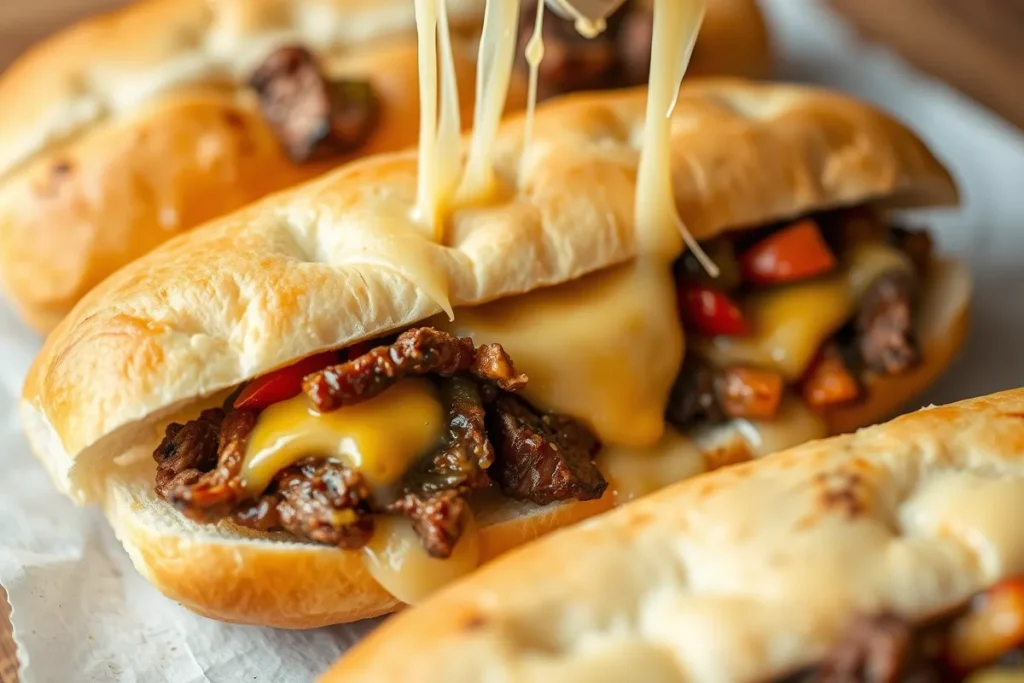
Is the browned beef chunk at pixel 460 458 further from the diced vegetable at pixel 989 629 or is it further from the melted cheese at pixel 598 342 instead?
the diced vegetable at pixel 989 629

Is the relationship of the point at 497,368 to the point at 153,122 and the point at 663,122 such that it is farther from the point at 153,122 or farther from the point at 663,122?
the point at 153,122

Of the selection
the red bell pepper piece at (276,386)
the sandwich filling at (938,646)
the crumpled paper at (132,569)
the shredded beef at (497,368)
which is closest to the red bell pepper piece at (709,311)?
the shredded beef at (497,368)

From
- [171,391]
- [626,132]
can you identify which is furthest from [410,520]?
[626,132]

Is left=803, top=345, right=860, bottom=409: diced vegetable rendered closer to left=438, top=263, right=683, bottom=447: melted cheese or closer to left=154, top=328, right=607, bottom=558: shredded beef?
left=438, top=263, right=683, bottom=447: melted cheese

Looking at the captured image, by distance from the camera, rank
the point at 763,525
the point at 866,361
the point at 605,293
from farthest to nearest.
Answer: the point at 866,361 → the point at 605,293 → the point at 763,525

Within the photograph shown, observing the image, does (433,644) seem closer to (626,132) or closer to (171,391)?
(171,391)
